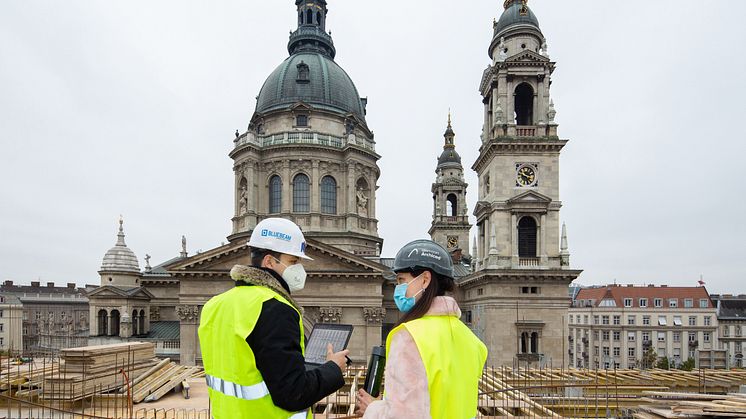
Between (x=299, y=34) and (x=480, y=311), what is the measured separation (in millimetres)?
34436

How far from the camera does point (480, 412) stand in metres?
12.0

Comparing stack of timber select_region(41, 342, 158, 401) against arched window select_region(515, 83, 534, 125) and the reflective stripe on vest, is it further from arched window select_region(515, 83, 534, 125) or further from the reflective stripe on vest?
arched window select_region(515, 83, 534, 125)

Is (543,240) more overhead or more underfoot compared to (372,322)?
more overhead

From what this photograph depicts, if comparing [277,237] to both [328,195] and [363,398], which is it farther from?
[328,195]

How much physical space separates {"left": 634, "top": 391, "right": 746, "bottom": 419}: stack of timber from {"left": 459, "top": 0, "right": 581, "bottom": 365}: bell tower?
19162 mm

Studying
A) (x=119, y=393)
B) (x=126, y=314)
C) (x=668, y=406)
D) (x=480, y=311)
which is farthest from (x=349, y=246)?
(x=668, y=406)

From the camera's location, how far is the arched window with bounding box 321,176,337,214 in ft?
137

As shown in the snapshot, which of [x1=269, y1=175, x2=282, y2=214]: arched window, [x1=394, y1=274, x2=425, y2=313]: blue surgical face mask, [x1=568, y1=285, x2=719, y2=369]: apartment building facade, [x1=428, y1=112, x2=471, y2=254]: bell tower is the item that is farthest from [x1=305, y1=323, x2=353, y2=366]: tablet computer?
[x1=568, y1=285, x2=719, y2=369]: apartment building facade

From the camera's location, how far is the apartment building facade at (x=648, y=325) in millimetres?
62812

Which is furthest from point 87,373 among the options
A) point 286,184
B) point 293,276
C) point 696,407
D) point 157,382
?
point 286,184

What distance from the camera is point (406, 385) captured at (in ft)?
9.79

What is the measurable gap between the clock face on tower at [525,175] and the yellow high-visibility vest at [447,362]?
30.2 m

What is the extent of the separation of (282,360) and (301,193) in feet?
127

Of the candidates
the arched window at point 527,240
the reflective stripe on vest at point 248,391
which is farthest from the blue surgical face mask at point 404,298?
the arched window at point 527,240
